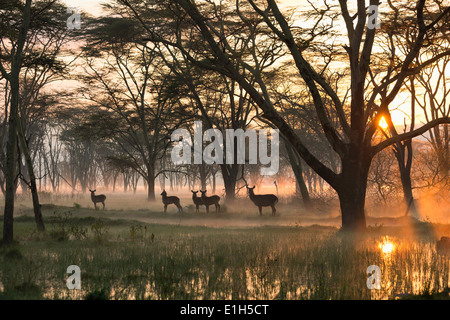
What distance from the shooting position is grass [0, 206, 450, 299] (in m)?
6.41

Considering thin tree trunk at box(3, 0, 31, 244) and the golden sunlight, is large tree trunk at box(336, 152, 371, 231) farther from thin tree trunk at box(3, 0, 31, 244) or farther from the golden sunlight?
thin tree trunk at box(3, 0, 31, 244)

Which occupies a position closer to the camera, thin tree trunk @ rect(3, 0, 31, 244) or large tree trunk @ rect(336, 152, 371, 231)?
thin tree trunk @ rect(3, 0, 31, 244)

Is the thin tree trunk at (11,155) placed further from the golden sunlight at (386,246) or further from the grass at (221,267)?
the golden sunlight at (386,246)

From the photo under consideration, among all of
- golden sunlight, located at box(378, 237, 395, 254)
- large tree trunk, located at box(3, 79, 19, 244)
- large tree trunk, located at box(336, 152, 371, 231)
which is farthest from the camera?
large tree trunk, located at box(336, 152, 371, 231)

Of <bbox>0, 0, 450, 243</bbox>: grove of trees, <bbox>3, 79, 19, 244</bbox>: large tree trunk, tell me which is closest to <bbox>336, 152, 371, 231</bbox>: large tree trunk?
<bbox>0, 0, 450, 243</bbox>: grove of trees

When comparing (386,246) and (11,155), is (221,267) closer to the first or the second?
(386,246)

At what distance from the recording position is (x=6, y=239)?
11.2 meters

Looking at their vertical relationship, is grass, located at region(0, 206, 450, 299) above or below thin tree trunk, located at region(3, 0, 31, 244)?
below

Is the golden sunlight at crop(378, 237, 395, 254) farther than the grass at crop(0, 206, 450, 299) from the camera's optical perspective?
Yes

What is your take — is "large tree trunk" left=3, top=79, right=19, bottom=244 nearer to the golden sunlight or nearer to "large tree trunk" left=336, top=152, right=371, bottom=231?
the golden sunlight

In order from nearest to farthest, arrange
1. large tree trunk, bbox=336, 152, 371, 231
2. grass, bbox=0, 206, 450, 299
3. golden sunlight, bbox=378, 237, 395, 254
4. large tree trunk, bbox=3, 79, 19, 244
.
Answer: grass, bbox=0, 206, 450, 299
golden sunlight, bbox=378, 237, 395, 254
large tree trunk, bbox=3, 79, 19, 244
large tree trunk, bbox=336, 152, 371, 231

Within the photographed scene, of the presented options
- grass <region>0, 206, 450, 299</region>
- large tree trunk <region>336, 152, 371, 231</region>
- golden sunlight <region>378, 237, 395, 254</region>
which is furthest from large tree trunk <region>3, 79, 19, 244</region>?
large tree trunk <region>336, 152, 371, 231</region>

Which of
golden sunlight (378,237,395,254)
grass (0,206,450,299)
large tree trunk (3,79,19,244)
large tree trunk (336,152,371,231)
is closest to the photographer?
grass (0,206,450,299)
